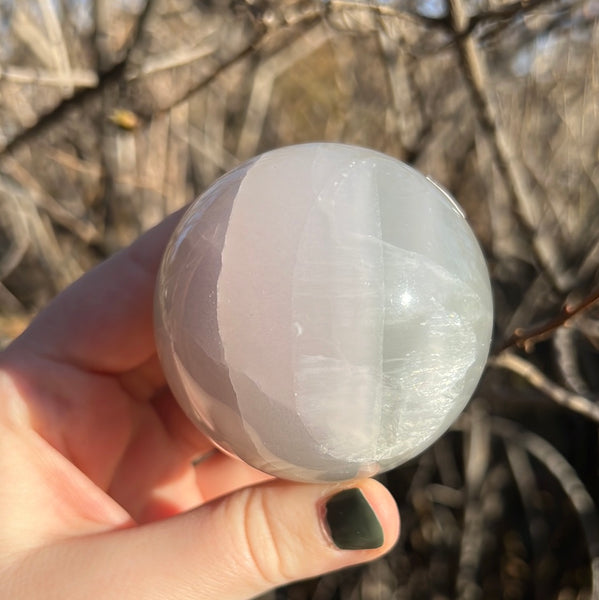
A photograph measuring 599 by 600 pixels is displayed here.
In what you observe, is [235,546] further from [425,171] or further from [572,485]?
[425,171]

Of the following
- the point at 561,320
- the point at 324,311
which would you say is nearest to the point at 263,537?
the point at 324,311

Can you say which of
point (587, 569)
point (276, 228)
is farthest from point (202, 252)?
point (587, 569)

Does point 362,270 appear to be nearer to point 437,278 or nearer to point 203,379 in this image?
point 437,278

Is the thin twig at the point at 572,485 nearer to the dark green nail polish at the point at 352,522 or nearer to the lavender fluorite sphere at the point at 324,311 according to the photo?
the dark green nail polish at the point at 352,522

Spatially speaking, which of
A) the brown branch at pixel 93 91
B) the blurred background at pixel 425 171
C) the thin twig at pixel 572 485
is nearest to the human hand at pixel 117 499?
the brown branch at pixel 93 91

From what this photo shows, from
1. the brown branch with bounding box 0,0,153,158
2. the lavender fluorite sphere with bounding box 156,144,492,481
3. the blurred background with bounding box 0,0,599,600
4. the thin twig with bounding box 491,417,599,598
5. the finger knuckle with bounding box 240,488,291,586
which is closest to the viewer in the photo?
the lavender fluorite sphere with bounding box 156,144,492,481

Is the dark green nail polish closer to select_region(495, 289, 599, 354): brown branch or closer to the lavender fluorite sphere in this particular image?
the lavender fluorite sphere

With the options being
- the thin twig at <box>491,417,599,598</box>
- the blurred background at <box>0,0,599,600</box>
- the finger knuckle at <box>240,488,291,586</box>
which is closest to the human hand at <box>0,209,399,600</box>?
the finger knuckle at <box>240,488,291,586</box>

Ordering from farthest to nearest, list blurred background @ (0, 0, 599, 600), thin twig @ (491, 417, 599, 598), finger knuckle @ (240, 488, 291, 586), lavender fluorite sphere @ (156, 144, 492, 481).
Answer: blurred background @ (0, 0, 599, 600)
thin twig @ (491, 417, 599, 598)
finger knuckle @ (240, 488, 291, 586)
lavender fluorite sphere @ (156, 144, 492, 481)
